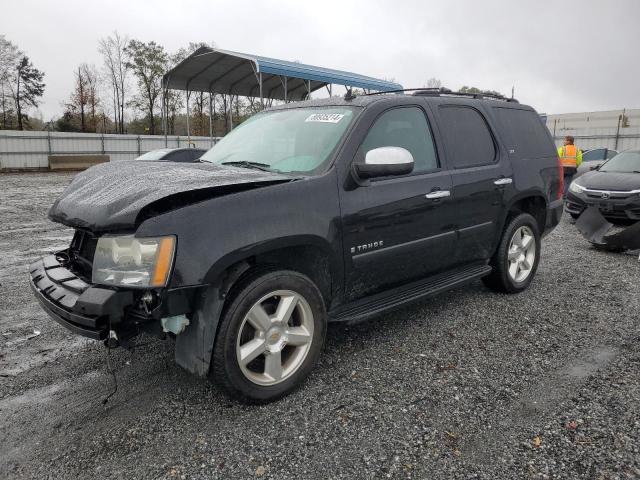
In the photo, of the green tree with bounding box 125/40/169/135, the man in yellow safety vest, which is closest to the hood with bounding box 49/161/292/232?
the man in yellow safety vest

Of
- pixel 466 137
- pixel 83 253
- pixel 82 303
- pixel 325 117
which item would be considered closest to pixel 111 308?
pixel 82 303

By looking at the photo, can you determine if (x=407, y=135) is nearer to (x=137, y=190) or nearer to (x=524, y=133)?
(x=524, y=133)

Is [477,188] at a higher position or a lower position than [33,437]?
higher

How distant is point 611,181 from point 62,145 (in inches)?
1100

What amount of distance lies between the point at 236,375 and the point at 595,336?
295 centimetres

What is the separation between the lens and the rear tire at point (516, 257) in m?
4.54

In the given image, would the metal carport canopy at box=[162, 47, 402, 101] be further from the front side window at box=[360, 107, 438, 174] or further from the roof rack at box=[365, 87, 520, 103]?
the front side window at box=[360, 107, 438, 174]

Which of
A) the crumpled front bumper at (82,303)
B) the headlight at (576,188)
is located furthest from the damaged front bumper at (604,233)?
the crumpled front bumper at (82,303)

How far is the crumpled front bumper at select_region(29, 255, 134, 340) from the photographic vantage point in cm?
228

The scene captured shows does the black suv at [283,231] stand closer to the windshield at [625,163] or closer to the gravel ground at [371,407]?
the gravel ground at [371,407]

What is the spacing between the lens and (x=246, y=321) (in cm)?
268

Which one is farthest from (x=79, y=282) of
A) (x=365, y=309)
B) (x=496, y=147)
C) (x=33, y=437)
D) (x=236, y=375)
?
(x=496, y=147)

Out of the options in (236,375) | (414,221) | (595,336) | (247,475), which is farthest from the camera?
(595,336)

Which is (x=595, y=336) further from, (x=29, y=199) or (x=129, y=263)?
(x=29, y=199)
